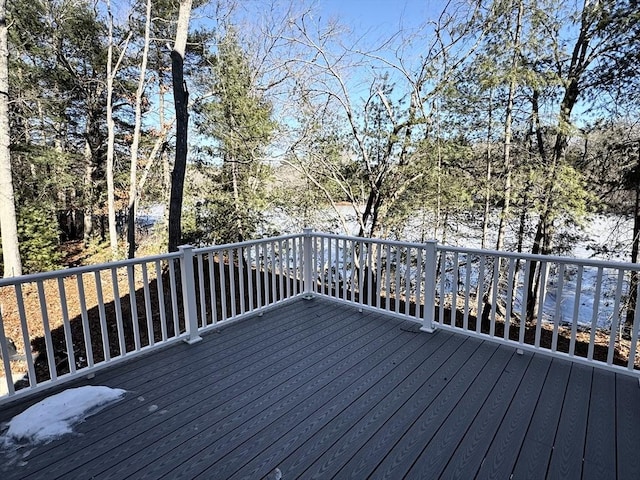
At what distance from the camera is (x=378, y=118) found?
23.7 feet

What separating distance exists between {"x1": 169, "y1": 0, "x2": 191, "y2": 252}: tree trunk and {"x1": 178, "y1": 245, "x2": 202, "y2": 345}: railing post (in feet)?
5.04

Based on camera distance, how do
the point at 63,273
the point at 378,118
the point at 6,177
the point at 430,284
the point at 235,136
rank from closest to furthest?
the point at 63,273 < the point at 430,284 < the point at 6,177 < the point at 378,118 < the point at 235,136

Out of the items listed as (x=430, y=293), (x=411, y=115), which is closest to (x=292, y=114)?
(x=411, y=115)

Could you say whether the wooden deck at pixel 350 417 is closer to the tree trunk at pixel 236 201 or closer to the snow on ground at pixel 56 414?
the snow on ground at pixel 56 414

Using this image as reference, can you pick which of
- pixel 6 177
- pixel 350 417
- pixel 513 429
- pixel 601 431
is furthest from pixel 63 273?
pixel 6 177

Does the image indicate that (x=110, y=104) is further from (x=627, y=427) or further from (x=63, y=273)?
(x=627, y=427)

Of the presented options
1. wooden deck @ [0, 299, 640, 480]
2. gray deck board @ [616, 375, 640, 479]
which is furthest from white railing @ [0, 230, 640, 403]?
wooden deck @ [0, 299, 640, 480]

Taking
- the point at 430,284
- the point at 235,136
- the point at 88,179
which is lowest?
the point at 430,284

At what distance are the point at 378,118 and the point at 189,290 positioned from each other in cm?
556

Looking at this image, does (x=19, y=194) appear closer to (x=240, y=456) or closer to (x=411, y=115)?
(x=411, y=115)

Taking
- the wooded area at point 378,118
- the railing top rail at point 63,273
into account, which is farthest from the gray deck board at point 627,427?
the wooded area at point 378,118

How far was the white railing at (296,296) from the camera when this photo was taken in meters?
2.56

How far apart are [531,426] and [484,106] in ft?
21.4

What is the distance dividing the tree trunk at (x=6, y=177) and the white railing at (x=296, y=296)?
94cm
